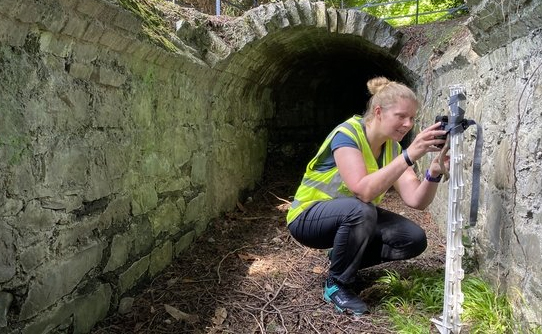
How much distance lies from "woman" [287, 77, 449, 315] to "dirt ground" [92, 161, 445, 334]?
152mm

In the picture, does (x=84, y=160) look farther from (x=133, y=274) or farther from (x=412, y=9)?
(x=412, y=9)

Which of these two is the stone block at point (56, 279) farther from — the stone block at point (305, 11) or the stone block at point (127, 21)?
the stone block at point (305, 11)

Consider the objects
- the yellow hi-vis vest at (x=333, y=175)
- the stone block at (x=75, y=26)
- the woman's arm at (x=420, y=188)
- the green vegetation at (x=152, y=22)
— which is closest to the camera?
the stone block at (x=75, y=26)

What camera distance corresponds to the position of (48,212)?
1916mm

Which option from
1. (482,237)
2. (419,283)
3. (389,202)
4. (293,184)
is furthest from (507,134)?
(293,184)

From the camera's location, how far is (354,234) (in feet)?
8.02

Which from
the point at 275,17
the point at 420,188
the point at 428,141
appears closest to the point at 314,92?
the point at 275,17

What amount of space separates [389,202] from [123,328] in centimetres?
348

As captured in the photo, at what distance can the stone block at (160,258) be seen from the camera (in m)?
2.92

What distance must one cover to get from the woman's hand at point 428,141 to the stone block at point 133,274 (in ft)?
5.57

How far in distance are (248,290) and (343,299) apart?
2.13ft

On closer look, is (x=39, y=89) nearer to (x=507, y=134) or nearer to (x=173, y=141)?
(x=173, y=141)

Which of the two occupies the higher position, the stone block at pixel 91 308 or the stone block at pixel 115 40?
the stone block at pixel 115 40

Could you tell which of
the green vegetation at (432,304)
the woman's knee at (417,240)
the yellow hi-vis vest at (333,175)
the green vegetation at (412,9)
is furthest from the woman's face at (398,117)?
the green vegetation at (412,9)
